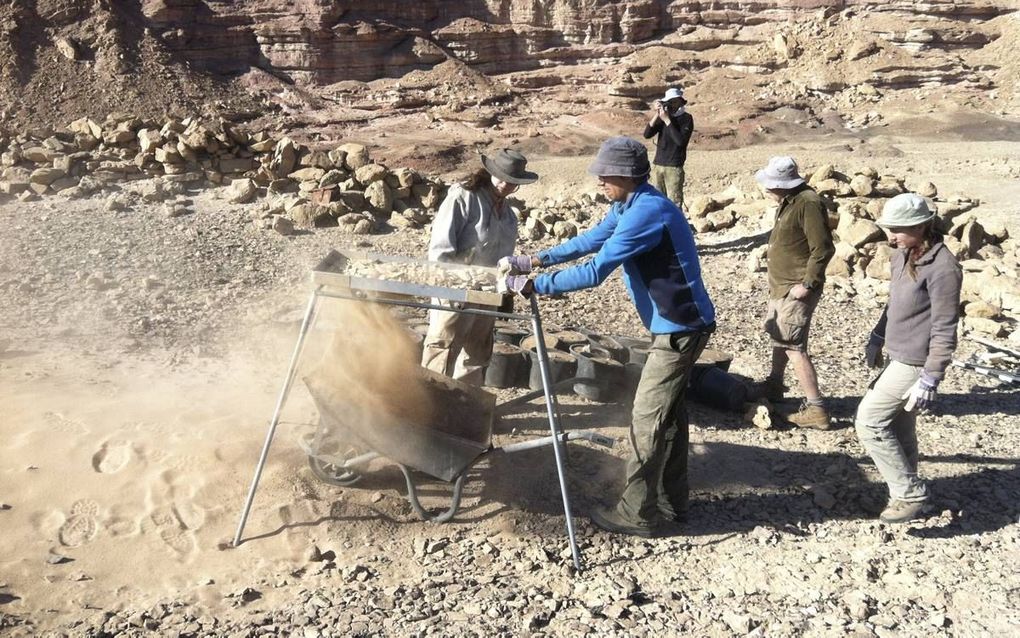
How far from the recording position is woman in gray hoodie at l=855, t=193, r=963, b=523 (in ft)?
14.9

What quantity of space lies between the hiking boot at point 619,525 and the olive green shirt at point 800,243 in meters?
2.22

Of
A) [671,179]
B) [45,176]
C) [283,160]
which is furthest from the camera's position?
[283,160]

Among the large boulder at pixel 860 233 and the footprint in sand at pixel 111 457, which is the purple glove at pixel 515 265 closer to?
the footprint in sand at pixel 111 457

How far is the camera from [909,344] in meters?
4.74

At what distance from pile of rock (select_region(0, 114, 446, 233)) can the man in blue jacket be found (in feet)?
21.8

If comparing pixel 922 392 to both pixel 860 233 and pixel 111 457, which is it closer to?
pixel 111 457

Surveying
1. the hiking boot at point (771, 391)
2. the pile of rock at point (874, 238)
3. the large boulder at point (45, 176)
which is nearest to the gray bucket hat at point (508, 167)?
the hiking boot at point (771, 391)

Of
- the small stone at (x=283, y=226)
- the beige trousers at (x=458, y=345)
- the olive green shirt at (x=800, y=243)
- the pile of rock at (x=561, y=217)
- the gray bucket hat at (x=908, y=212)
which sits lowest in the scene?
the pile of rock at (x=561, y=217)

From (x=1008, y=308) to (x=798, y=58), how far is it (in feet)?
45.7

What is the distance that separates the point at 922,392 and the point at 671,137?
673 cm

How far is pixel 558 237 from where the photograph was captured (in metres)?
11.2

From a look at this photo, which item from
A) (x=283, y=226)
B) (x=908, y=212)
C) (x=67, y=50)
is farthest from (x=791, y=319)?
(x=67, y=50)

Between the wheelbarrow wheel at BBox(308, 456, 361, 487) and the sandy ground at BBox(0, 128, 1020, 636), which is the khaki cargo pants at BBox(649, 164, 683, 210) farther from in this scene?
the wheelbarrow wheel at BBox(308, 456, 361, 487)

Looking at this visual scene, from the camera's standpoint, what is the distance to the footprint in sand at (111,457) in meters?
5.11
